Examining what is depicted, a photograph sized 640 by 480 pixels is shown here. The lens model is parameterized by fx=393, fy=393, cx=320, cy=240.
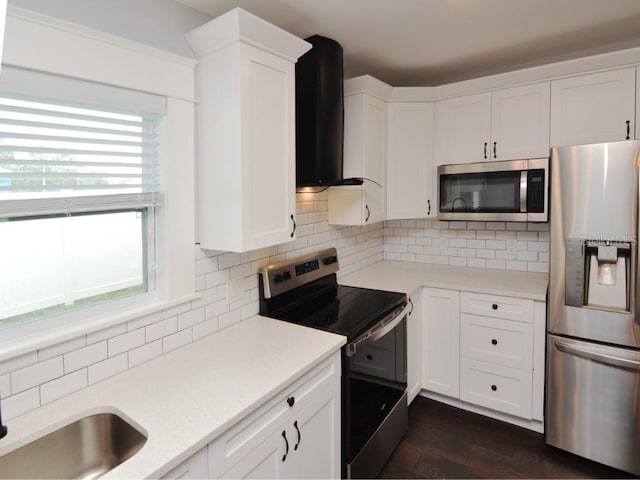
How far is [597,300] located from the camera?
2.14 m

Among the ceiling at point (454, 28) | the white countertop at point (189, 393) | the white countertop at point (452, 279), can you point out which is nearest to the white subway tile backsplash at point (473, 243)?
the white countertop at point (452, 279)

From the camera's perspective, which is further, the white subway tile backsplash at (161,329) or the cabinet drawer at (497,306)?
the cabinet drawer at (497,306)

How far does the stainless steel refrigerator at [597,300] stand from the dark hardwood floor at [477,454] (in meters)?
0.11

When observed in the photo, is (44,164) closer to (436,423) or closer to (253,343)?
(253,343)

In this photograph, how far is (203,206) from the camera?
1801 mm

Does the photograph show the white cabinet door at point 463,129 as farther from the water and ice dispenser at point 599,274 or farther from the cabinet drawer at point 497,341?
the cabinet drawer at point 497,341

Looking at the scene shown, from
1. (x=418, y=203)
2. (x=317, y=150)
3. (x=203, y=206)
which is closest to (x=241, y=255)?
(x=203, y=206)

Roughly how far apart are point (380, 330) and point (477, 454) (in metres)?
1.03

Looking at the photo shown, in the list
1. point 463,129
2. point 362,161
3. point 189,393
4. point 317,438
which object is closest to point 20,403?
point 189,393

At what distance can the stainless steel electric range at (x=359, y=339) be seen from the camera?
1.90 m

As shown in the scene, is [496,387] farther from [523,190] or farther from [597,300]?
[523,190]

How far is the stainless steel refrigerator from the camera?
79.5 inches

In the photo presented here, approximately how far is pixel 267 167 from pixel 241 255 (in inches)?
20.6

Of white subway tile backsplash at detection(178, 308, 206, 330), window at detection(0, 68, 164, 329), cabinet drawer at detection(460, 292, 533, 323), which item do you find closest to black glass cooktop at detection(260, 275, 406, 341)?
white subway tile backsplash at detection(178, 308, 206, 330)
